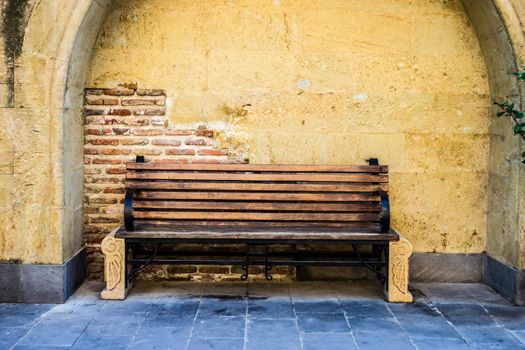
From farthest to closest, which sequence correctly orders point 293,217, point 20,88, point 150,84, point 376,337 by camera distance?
point 150,84
point 293,217
point 20,88
point 376,337

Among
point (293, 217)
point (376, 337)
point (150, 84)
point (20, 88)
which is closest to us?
point (376, 337)

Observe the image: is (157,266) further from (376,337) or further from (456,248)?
(456,248)

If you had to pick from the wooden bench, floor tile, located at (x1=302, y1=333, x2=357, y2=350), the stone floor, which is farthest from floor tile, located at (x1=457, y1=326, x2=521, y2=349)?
floor tile, located at (x1=302, y1=333, x2=357, y2=350)

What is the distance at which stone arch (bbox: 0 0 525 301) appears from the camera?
4875 millimetres

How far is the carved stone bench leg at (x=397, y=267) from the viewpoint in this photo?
5.05m

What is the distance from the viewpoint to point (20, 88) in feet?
16.0

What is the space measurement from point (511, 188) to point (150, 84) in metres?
3.39

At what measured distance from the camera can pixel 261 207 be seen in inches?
209

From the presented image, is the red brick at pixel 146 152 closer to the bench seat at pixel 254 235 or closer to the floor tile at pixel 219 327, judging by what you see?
the bench seat at pixel 254 235

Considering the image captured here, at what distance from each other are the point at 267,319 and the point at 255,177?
132 cm

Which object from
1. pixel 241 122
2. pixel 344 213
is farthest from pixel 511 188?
pixel 241 122

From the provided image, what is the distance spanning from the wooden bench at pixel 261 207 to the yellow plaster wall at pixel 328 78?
34 cm

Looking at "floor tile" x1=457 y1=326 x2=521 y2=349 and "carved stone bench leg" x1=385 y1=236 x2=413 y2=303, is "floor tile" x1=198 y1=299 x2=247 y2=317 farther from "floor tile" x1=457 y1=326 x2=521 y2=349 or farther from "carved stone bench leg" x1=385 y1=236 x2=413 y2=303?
"floor tile" x1=457 y1=326 x2=521 y2=349

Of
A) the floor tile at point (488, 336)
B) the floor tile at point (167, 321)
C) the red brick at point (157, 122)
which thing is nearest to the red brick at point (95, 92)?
the red brick at point (157, 122)
